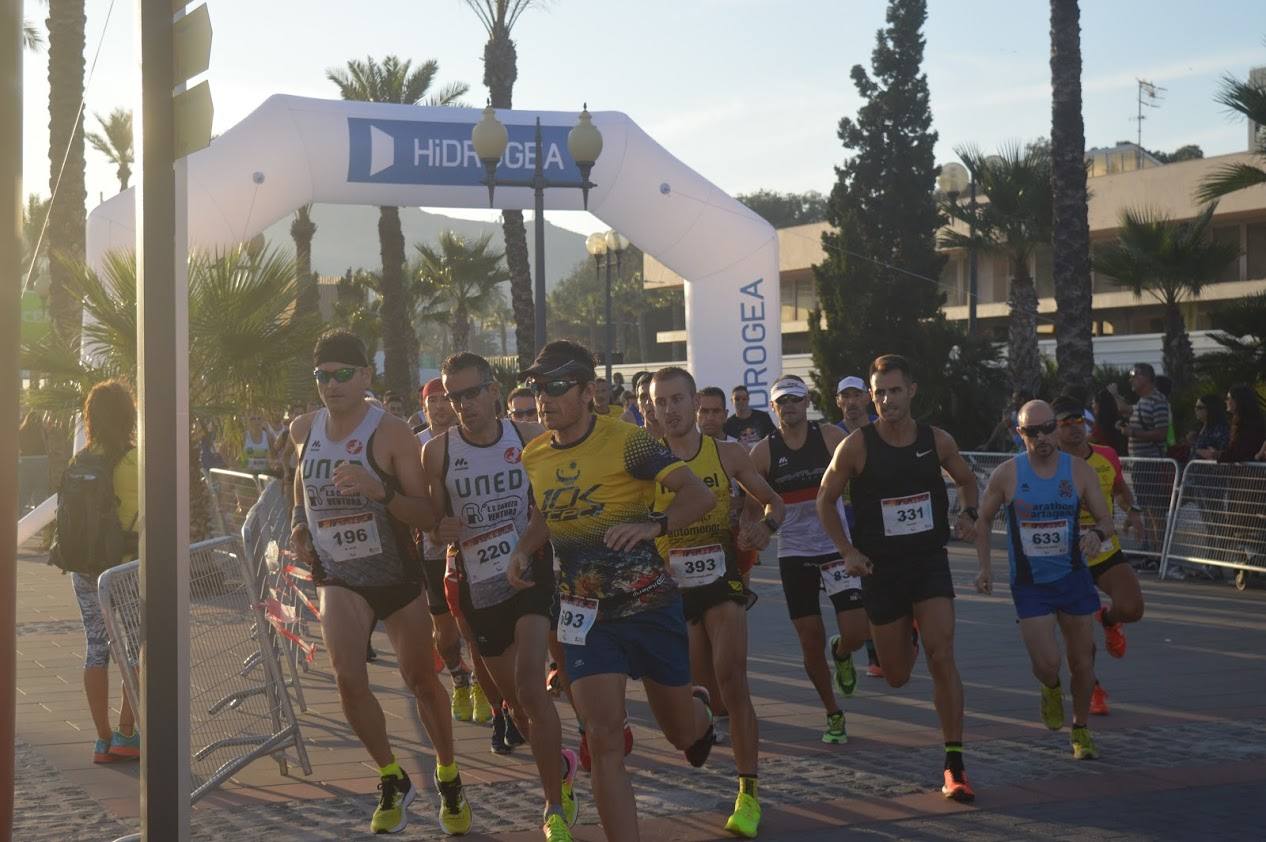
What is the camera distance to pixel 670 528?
18.4 ft

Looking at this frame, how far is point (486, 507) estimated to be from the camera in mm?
6746

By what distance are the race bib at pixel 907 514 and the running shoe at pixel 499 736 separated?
220 cm

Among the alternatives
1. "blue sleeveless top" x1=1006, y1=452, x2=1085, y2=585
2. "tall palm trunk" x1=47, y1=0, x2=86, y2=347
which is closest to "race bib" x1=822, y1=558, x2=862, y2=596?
"blue sleeveless top" x1=1006, y1=452, x2=1085, y2=585

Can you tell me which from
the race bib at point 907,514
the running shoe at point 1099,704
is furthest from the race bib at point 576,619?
the running shoe at point 1099,704

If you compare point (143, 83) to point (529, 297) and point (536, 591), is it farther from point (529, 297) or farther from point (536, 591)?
point (529, 297)

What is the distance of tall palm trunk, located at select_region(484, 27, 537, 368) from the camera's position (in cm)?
2567

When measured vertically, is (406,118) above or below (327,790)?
above

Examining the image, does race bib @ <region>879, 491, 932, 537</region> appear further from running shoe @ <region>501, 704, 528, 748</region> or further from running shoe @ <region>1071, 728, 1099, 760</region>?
running shoe @ <region>501, 704, 528, 748</region>

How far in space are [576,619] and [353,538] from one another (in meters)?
1.46

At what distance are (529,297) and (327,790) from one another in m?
19.7

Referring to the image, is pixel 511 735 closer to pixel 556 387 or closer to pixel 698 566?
pixel 698 566

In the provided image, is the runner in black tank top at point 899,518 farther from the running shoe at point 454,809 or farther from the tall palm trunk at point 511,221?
the tall palm trunk at point 511,221

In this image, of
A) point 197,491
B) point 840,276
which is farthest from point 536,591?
point 840,276

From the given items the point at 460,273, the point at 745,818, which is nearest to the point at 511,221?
the point at 745,818
